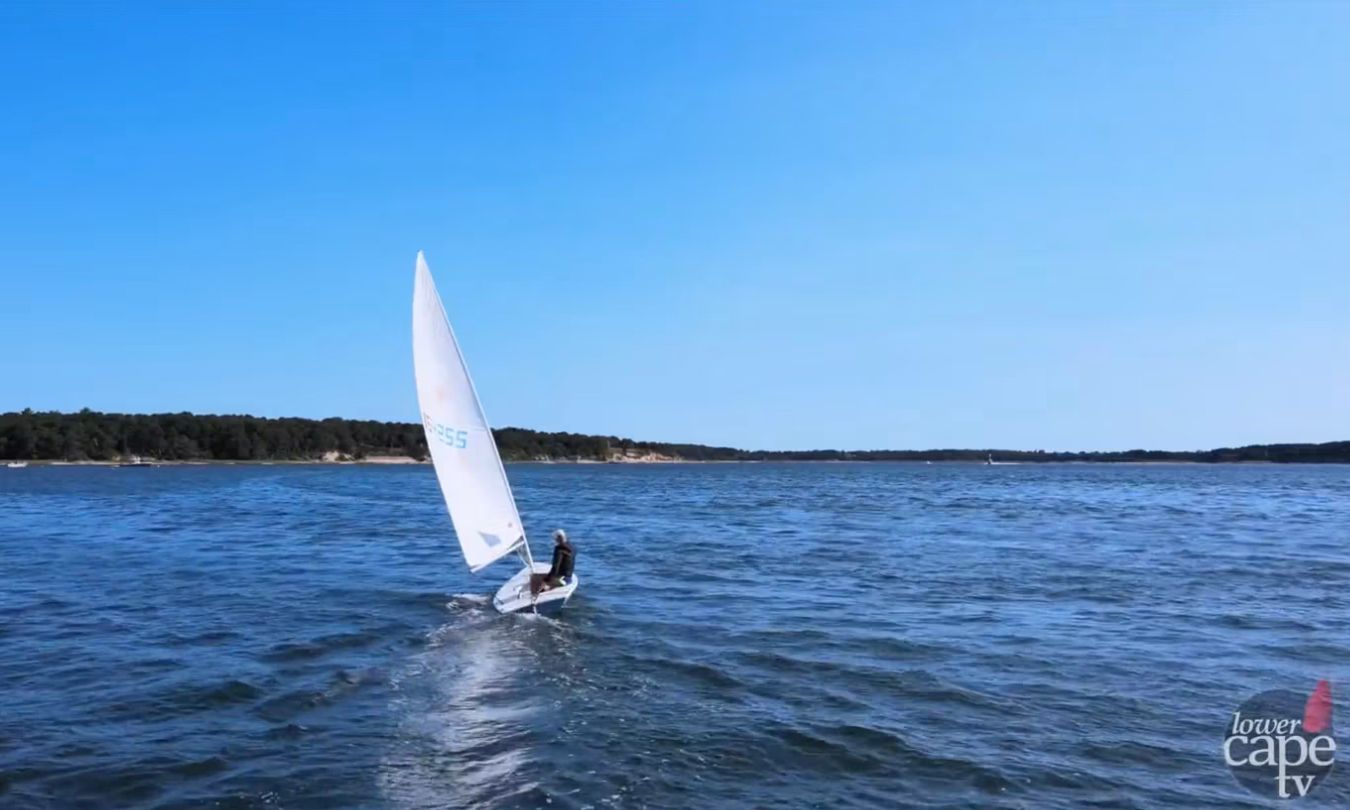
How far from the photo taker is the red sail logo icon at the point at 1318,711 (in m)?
13.4

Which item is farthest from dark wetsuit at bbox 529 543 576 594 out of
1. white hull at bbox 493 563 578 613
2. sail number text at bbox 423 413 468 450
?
sail number text at bbox 423 413 468 450

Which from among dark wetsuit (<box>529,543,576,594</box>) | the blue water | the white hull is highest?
dark wetsuit (<box>529,543,576,594</box>)

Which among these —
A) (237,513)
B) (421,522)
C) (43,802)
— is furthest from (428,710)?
(237,513)

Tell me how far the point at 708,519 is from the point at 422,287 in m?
35.5

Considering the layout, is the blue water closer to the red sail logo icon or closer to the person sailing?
the red sail logo icon

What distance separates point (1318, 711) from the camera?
14.1m

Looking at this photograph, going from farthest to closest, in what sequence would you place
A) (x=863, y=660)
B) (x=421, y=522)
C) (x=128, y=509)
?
1. (x=128, y=509)
2. (x=421, y=522)
3. (x=863, y=660)

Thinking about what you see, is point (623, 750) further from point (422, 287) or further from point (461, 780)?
point (422, 287)

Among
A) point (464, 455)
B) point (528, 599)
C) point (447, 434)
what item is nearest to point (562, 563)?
point (528, 599)

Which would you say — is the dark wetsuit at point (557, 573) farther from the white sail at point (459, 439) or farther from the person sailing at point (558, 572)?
the white sail at point (459, 439)

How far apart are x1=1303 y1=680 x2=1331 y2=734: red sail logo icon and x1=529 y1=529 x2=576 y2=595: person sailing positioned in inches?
563

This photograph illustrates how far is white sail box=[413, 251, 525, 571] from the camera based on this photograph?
72.2 feet

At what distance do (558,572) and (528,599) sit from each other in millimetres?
999

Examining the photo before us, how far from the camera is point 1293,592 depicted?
26.1 meters
